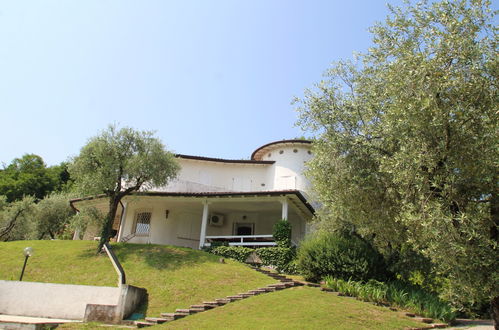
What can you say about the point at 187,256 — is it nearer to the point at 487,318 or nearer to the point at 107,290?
the point at 107,290

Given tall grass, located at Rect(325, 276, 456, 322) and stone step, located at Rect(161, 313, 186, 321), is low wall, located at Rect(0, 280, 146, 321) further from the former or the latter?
tall grass, located at Rect(325, 276, 456, 322)

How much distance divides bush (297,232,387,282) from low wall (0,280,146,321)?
7.29 m

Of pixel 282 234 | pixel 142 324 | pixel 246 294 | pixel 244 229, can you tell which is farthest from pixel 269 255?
pixel 142 324

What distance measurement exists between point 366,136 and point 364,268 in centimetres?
678

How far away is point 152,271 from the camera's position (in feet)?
55.6

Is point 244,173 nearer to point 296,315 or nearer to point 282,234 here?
point 282,234

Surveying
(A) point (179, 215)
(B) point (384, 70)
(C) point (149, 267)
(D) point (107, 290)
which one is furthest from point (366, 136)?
(A) point (179, 215)

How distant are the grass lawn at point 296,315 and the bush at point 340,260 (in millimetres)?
2413

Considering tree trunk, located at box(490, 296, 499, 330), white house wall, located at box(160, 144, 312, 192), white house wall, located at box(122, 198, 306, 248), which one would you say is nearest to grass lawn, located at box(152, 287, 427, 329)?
tree trunk, located at box(490, 296, 499, 330)

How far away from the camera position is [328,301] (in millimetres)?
13102

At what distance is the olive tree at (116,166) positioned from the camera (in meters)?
20.0

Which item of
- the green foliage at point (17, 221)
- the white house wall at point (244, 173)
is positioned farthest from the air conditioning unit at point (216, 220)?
the green foliage at point (17, 221)

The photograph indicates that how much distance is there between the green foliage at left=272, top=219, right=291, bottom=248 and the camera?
810 inches

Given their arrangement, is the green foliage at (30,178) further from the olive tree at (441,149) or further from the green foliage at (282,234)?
the olive tree at (441,149)
